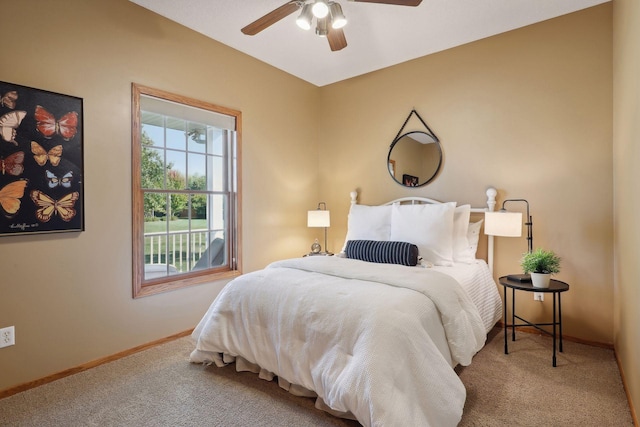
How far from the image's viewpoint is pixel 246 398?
6.88ft

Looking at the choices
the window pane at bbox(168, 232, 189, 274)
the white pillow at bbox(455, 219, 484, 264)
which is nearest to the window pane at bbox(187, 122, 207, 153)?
the window pane at bbox(168, 232, 189, 274)

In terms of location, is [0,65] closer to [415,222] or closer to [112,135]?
[112,135]

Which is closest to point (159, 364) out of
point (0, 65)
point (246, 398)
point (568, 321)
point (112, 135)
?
point (246, 398)

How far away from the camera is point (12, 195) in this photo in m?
2.16

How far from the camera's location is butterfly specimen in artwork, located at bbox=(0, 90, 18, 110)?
2.12 metres

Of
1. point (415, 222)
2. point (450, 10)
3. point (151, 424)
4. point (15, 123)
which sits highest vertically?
point (450, 10)

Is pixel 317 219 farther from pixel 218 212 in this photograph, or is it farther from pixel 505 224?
pixel 505 224

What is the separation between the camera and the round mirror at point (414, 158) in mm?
3686

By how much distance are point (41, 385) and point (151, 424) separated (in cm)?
102

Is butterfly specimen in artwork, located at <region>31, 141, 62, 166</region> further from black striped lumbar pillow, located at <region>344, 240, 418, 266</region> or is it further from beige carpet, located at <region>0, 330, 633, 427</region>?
black striped lumbar pillow, located at <region>344, 240, 418, 266</region>

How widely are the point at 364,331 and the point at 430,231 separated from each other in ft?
5.36

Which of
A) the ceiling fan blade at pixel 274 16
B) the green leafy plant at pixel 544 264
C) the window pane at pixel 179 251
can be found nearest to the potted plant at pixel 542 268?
the green leafy plant at pixel 544 264

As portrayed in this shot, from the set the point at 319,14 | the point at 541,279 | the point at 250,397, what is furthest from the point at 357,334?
the point at 319,14

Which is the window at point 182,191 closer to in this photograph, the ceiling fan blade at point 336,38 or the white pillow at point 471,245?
the ceiling fan blade at point 336,38
